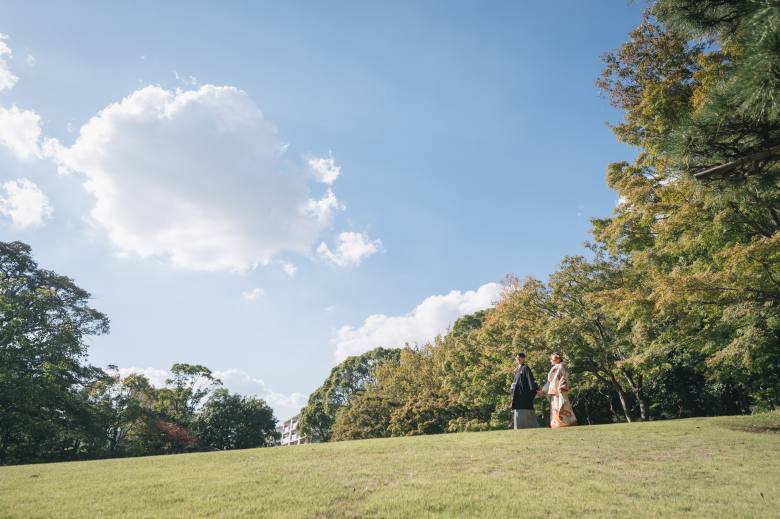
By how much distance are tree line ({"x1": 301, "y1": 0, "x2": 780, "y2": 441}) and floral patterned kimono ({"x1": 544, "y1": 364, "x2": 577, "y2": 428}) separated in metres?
3.05

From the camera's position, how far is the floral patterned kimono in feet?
37.8

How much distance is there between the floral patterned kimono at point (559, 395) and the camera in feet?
37.8

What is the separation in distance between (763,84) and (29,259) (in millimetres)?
36185

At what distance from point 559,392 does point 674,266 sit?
5701mm

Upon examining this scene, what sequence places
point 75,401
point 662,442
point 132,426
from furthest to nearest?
1. point 132,426
2. point 75,401
3. point 662,442

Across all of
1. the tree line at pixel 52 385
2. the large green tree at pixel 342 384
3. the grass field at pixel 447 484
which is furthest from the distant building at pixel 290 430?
the grass field at pixel 447 484

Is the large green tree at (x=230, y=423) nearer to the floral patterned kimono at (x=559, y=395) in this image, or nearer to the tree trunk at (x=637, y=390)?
the tree trunk at (x=637, y=390)

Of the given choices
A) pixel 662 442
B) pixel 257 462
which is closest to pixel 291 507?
pixel 257 462

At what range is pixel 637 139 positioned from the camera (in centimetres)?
1362

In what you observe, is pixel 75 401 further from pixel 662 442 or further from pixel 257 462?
pixel 662 442

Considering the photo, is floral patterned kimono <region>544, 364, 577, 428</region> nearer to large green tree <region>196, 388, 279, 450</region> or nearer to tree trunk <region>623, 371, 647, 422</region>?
tree trunk <region>623, 371, 647, 422</region>

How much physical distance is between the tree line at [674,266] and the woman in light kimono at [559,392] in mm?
2951

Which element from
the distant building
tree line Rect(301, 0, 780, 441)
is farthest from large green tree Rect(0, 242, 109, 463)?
the distant building

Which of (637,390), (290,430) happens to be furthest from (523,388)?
(290,430)
